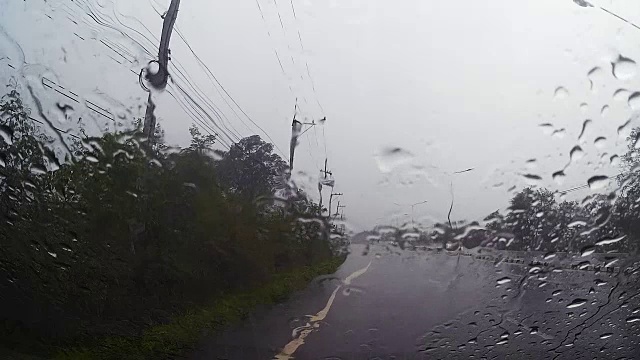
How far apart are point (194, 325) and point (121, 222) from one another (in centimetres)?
156

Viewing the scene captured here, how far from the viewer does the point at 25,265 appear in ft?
21.2

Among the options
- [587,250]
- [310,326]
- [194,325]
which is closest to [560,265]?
[587,250]

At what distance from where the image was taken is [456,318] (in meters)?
8.41

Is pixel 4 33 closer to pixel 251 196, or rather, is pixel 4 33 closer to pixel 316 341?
pixel 251 196

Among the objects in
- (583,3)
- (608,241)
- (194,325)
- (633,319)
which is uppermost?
(583,3)

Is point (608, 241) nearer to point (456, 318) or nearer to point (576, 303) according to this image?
point (576, 303)

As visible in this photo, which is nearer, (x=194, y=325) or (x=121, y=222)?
(x=121, y=222)

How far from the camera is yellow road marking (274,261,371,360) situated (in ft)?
23.8

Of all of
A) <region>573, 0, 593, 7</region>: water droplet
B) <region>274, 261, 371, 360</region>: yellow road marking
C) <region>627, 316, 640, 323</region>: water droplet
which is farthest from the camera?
<region>274, 261, 371, 360</region>: yellow road marking

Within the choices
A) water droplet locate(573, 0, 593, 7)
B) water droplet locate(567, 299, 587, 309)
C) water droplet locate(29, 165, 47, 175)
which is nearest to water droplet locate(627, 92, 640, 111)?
water droplet locate(573, 0, 593, 7)

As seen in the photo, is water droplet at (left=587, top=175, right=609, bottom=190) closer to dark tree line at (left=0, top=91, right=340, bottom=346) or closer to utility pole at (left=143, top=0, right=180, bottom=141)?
dark tree line at (left=0, top=91, right=340, bottom=346)

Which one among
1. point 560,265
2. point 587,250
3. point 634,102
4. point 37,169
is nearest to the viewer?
point 634,102

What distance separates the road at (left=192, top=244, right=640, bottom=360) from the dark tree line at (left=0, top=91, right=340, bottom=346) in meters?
0.91

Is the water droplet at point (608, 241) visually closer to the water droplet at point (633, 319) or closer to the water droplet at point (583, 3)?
the water droplet at point (633, 319)
